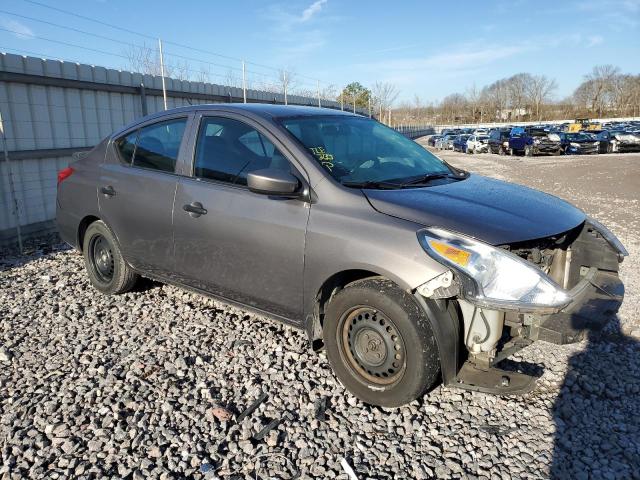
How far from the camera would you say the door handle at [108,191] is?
4.34m

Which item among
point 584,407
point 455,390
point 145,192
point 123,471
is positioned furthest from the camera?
point 145,192

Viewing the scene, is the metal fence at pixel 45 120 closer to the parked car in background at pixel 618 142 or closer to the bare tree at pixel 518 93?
the parked car in background at pixel 618 142

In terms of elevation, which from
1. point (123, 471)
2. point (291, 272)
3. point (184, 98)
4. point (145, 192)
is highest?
point (184, 98)

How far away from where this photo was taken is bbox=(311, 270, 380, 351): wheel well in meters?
2.94

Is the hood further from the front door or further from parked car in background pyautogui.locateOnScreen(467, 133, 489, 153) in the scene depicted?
parked car in background pyautogui.locateOnScreen(467, 133, 489, 153)

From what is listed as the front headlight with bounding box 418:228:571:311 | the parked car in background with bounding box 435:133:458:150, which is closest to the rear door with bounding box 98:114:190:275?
the front headlight with bounding box 418:228:571:311

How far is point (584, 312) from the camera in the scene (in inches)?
110

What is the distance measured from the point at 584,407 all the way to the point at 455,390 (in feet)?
2.41

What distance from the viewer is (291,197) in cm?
314

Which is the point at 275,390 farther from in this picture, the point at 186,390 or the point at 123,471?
the point at 123,471

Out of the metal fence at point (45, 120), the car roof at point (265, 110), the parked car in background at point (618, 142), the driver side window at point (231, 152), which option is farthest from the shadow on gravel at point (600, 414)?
the parked car in background at point (618, 142)

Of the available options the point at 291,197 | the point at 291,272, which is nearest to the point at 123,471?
the point at 291,272

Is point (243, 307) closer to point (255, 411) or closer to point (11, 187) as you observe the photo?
point (255, 411)

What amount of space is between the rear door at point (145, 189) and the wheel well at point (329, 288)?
1.44m
